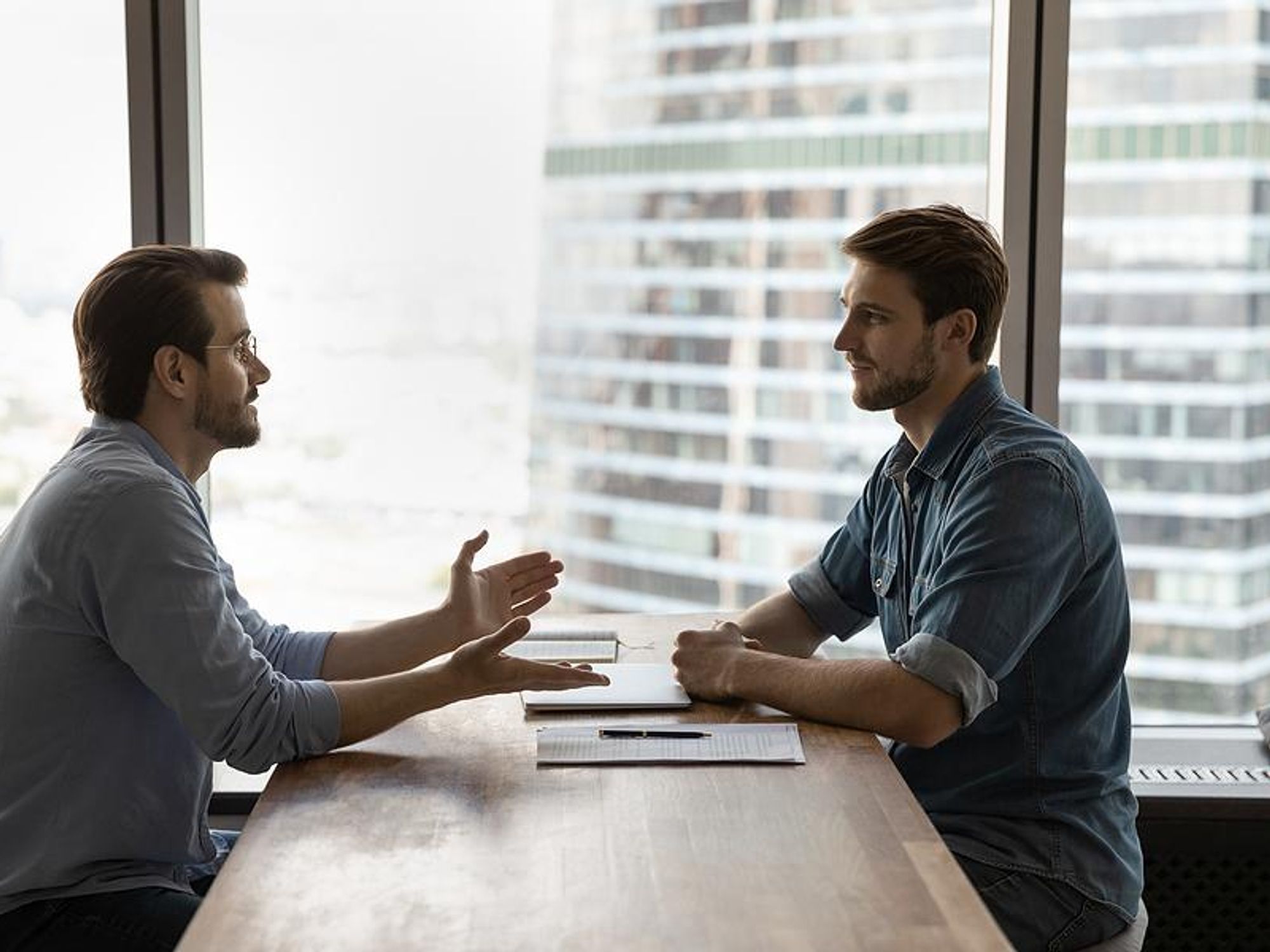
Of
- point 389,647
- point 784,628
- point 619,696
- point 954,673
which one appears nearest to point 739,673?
point 619,696

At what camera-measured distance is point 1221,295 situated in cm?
304

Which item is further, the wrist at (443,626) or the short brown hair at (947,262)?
the wrist at (443,626)

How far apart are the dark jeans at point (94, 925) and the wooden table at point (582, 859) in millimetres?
213

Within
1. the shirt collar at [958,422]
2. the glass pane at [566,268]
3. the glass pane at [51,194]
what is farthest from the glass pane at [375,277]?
the shirt collar at [958,422]

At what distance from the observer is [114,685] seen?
6.14 ft

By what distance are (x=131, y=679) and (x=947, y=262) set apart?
124cm

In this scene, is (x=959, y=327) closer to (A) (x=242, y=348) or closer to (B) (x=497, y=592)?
(B) (x=497, y=592)

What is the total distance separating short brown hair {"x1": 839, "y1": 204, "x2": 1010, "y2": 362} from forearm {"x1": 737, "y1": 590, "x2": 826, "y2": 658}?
0.54 metres

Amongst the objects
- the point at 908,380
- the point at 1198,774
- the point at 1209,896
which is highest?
the point at 908,380

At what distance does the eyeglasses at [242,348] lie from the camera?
2.09 meters

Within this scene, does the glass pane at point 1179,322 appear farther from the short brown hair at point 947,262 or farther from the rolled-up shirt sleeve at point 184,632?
the rolled-up shirt sleeve at point 184,632

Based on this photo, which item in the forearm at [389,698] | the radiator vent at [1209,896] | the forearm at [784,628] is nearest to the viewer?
the forearm at [389,698]

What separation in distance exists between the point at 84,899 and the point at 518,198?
1.67 meters

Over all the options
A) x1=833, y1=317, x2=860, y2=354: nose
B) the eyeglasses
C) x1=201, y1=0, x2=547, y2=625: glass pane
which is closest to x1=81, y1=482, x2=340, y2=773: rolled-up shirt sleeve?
the eyeglasses
